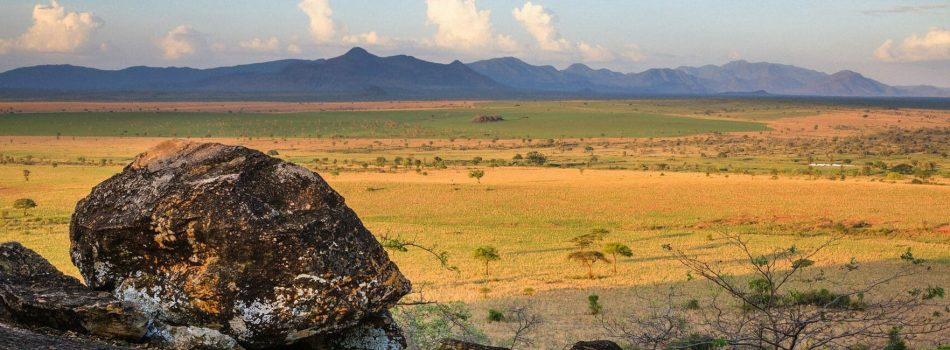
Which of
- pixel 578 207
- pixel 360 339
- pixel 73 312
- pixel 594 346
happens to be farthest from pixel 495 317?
Answer: pixel 578 207

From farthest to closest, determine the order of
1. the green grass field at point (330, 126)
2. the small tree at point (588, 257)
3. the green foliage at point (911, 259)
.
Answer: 1. the green grass field at point (330, 126)
2. the green foliage at point (911, 259)
3. the small tree at point (588, 257)

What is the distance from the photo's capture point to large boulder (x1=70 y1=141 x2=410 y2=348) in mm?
8039

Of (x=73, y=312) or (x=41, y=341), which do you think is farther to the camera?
(x=73, y=312)

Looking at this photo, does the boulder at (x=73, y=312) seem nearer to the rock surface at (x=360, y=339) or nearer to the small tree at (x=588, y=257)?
the rock surface at (x=360, y=339)

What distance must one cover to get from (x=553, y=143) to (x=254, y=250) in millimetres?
131456

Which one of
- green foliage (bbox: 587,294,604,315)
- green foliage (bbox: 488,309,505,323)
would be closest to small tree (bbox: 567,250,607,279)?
green foliage (bbox: 587,294,604,315)

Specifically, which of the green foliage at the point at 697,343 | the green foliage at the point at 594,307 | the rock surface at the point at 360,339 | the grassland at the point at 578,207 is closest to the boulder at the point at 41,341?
the rock surface at the point at 360,339

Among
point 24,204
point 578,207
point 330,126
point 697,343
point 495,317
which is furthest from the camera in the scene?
point 330,126

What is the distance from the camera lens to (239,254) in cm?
810

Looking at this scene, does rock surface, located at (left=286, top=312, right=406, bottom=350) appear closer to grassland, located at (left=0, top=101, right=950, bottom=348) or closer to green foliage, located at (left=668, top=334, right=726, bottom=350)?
green foliage, located at (left=668, top=334, right=726, bottom=350)

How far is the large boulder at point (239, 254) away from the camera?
8.04m

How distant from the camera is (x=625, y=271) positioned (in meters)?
36.6

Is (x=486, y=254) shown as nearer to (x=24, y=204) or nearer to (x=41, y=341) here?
(x=41, y=341)

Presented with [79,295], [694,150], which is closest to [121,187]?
[79,295]
